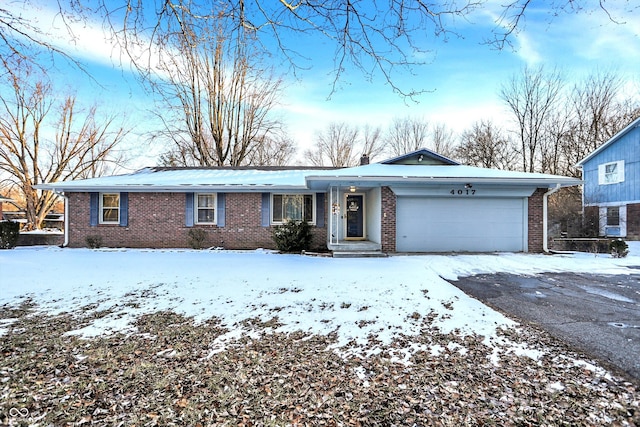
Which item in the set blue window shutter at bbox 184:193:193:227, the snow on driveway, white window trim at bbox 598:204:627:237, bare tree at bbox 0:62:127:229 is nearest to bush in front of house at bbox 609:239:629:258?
the snow on driveway

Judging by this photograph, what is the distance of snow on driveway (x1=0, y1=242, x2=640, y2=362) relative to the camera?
4301mm

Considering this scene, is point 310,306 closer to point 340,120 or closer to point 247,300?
point 247,300

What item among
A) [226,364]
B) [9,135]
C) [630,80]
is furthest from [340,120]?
[226,364]

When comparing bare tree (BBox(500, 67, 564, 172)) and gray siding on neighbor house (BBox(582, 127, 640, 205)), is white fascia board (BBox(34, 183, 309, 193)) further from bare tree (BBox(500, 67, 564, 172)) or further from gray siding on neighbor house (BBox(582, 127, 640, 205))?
bare tree (BBox(500, 67, 564, 172))

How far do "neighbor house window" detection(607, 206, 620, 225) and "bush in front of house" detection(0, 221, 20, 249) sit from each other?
28.3 metres

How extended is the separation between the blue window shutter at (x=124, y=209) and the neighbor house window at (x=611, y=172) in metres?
23.9

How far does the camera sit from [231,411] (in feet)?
7.76

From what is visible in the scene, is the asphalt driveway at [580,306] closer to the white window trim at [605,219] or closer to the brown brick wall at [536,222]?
the brown brick wall at [536,222]

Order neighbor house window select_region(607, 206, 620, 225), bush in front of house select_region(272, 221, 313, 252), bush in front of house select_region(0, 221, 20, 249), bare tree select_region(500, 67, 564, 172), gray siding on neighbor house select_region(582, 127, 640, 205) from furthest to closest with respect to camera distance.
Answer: bare tree select_region(500, 67, 564, 172) → neighbor house window select_region(607, 206, 620, 225) → gray siding on neighbor house select_region(582, 127, 640, 205) → bush in front of house select_region(0, 221, 20, 249) → bush in front of house select_region(272, 221, 313, 252)

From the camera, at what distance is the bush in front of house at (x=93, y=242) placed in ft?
39.1

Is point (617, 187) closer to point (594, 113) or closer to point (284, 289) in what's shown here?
point (594, 113)

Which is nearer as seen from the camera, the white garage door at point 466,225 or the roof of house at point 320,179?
the roof of house at point 320,179

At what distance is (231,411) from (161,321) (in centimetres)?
258

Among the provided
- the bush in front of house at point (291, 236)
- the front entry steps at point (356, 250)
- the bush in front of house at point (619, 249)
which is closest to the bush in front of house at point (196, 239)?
the bush in front of house at point (291, 236)
